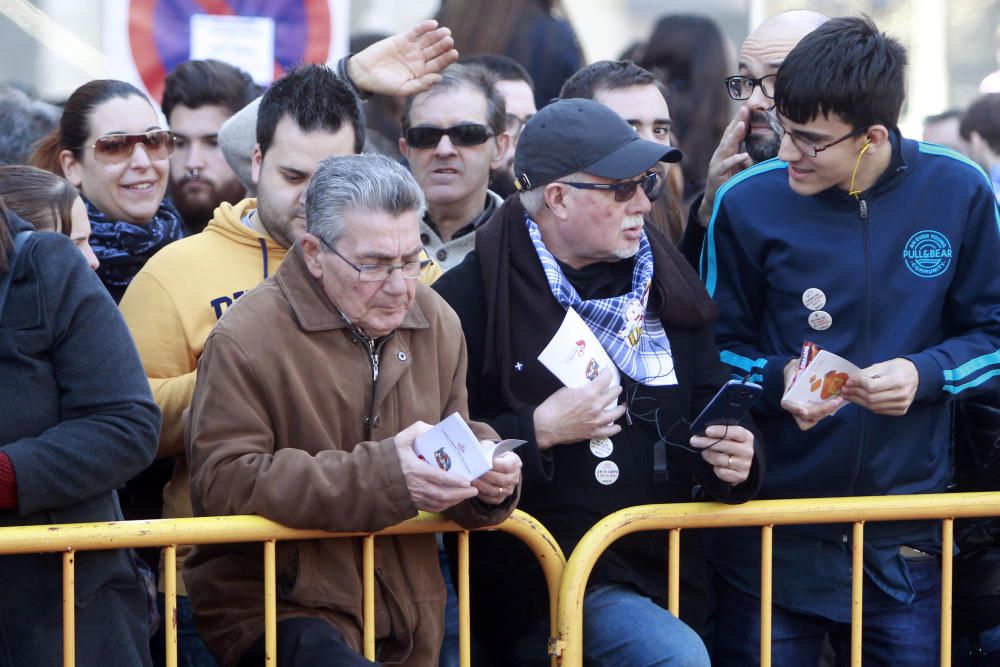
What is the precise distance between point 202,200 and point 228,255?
1155 mm

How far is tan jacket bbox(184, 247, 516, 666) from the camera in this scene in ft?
11.0

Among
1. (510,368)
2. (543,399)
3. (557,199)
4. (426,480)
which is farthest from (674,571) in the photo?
(557,199)

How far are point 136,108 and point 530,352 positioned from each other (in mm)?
1684

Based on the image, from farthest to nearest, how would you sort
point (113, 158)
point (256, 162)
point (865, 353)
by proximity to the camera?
point (113, 158) < point (256, 162) < point (865, 353)

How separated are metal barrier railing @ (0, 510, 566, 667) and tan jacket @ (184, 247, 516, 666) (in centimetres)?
4

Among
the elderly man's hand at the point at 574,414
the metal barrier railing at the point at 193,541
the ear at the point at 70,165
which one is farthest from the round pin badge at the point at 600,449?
the ear at the point at 70,165

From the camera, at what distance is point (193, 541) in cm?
334

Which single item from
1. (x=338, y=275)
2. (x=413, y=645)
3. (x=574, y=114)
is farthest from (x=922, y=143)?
(x=413, y=645)

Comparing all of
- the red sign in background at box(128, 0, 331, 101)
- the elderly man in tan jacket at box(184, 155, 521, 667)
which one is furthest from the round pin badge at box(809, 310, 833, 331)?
the red sign in background at box(128, 0, 331, 101)

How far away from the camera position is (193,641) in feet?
12.8

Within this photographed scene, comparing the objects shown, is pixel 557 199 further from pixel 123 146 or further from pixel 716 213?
pixel 123 146

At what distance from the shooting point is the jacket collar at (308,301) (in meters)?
3.49

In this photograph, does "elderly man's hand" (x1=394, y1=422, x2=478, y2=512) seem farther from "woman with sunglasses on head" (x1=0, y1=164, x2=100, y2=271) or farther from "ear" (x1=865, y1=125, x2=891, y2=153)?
"ear" (x1=865, y1=125, x2=891, y2=153)

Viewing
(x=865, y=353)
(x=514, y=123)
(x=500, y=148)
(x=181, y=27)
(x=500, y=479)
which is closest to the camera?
(x=500, y=479)
